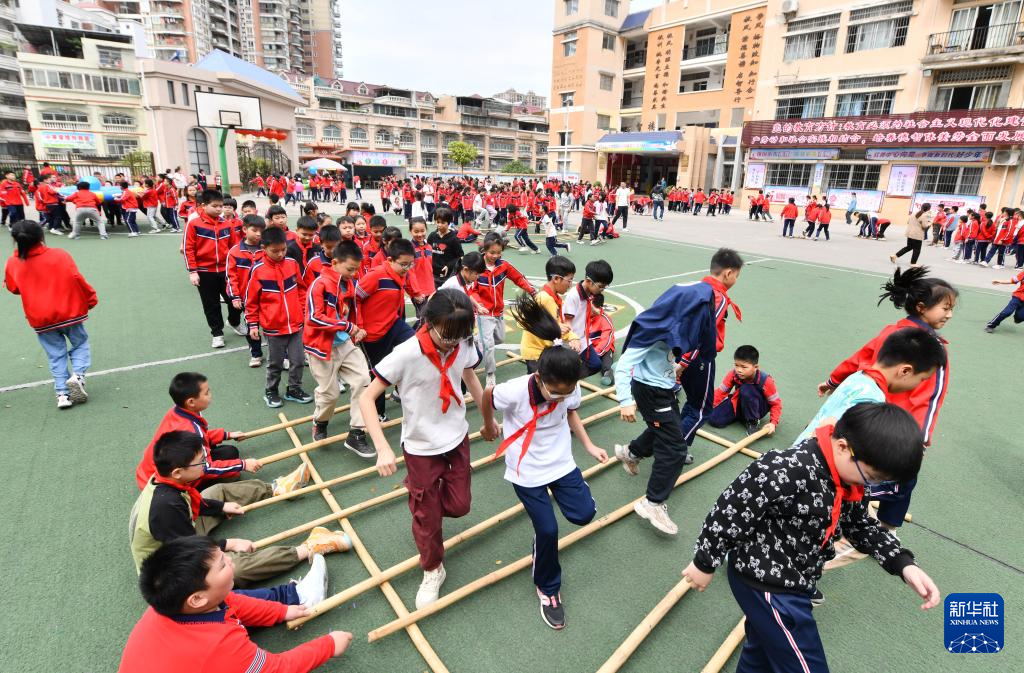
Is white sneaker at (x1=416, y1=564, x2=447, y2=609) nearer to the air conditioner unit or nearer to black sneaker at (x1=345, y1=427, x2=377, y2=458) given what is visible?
black sneaker at (x1=345, y1=427, x2=377, y2=458)

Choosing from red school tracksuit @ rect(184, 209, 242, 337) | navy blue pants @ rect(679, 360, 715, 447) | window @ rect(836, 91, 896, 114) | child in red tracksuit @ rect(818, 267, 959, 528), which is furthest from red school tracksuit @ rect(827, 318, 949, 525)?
window @ rect(836, 91, 896, 114)

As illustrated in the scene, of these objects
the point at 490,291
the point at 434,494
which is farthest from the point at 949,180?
the point at 434,494

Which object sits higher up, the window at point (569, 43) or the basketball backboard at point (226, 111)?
the window at point (569, 43)

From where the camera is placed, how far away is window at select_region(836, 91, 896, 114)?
28906 mm

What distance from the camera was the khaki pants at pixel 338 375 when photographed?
4672 mm

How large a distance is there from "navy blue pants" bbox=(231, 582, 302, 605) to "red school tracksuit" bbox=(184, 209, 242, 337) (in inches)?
205

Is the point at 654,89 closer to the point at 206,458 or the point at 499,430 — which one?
the point at 499,430

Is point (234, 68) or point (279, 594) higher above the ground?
point (234, 68)

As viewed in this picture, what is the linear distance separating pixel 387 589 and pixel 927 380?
342 centimetres

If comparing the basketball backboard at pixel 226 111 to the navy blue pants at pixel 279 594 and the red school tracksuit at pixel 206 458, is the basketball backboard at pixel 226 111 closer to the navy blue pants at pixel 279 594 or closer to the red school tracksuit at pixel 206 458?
the red school tracksuit at pixel 206 458

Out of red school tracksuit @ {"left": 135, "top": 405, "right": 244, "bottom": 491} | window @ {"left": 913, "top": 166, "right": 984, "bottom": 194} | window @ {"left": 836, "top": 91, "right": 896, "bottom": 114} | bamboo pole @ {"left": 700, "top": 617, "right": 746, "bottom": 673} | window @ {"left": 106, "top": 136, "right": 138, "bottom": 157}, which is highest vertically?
window @ {"left": 836, "top": 91, "right": 896, "bottom": 114}

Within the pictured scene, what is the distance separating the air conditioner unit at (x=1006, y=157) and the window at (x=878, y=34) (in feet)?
26.8

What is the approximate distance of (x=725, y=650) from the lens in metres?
2.67

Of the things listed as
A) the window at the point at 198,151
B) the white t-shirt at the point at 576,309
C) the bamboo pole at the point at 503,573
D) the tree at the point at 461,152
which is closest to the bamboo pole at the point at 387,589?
the bamboo pole at the point at 503,573
